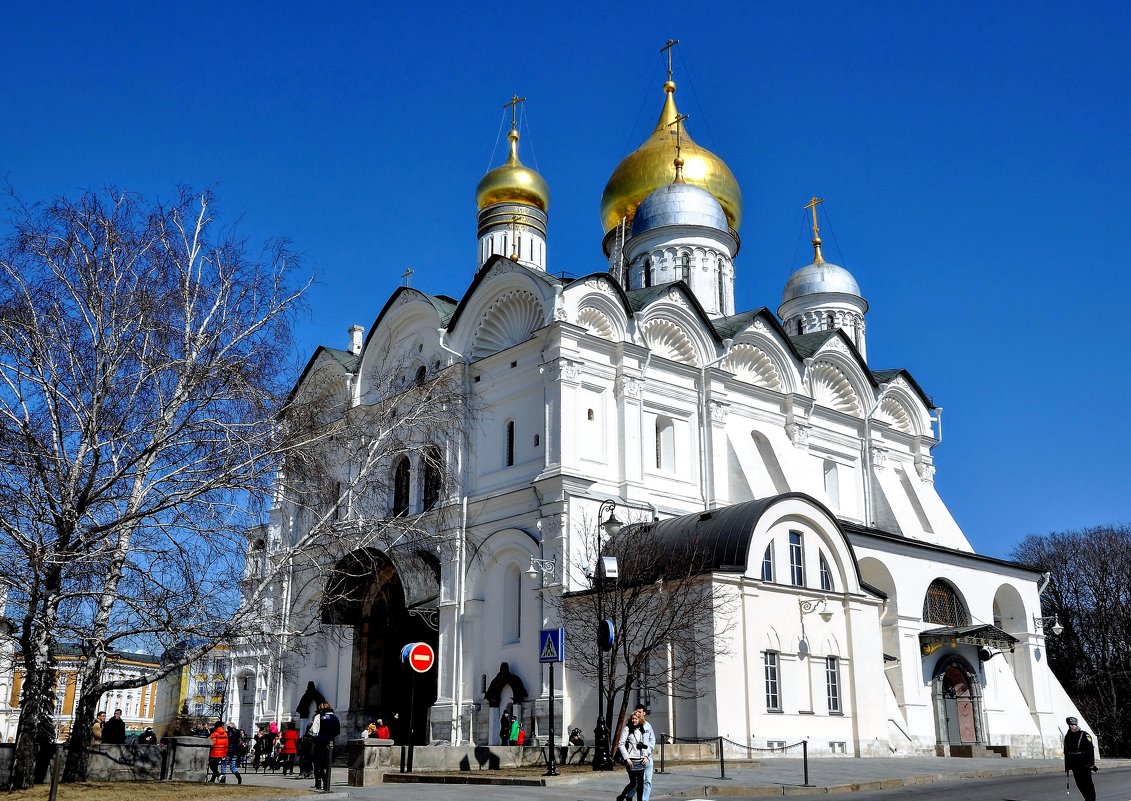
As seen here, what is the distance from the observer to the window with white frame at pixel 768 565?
24594 millimetres

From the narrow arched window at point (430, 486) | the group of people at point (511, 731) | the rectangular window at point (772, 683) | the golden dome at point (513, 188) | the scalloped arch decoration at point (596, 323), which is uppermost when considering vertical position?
the golden dome at point (513, 188)

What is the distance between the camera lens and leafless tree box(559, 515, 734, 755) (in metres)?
21.4

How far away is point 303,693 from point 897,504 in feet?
62.1

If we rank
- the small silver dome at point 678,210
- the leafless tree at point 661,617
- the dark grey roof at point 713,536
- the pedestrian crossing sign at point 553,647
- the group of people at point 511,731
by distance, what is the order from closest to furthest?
1. the pedestrian crossing sign at point 553,647
2. the leafless tree at point 661,617
3. the dark grey roof at point 713,536
4. the group of people at point 511,731
5. the small silver dome at point 678,210

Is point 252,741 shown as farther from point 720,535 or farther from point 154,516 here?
point 154,516

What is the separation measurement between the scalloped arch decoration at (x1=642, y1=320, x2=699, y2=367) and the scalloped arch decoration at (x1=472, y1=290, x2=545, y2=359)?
335 centimetres

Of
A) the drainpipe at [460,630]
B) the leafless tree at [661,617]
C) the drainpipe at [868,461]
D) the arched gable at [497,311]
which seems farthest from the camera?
the drainpipe at [868,461]

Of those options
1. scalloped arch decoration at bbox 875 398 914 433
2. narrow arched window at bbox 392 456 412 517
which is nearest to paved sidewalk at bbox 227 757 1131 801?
narrow arched window at bbox 392 456 412 517

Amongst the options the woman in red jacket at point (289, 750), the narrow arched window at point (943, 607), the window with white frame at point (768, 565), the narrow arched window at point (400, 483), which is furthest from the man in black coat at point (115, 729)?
the narrow arched window at point (943, 607)

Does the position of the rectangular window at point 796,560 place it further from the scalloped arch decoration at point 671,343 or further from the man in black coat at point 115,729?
the man in black coat at point 115,729

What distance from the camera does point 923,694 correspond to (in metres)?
30.0

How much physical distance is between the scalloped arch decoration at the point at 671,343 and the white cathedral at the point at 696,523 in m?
0.05

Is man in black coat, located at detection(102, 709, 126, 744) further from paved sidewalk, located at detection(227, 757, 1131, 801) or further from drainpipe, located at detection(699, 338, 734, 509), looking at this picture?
drainpipe, located at detection(699, 338, 734, 509)

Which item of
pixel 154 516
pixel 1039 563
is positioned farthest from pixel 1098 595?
pixel 154 516
